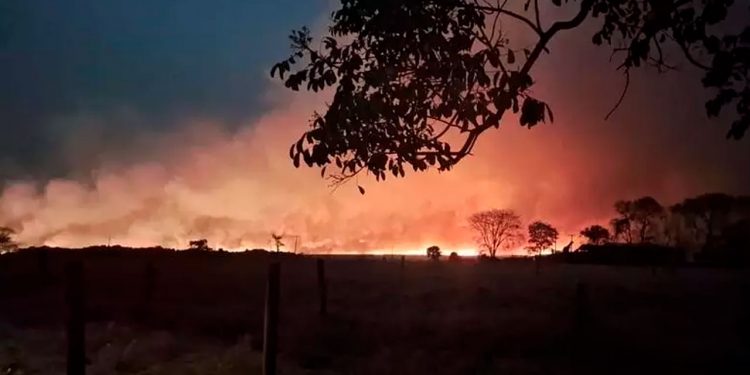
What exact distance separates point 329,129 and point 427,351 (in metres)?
12.0

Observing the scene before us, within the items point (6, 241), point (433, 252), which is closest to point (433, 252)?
point (433, 252)

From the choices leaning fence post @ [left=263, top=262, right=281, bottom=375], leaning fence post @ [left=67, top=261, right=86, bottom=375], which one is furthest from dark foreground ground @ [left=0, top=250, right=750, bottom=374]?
leaning fence post @ [left=263, top=262, right=281, bottom=375]

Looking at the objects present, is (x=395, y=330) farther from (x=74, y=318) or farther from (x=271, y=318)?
(x=74, y=318)

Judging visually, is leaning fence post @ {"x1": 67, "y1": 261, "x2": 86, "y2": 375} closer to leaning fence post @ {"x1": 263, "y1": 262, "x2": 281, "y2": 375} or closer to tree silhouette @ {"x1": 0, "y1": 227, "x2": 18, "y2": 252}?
leaning fence post @ {"x1": 263, "y1": 262, "x2": 281, "y2": 375}

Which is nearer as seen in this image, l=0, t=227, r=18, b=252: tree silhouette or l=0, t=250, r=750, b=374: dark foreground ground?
l=0, t=250, r=750, b=374: dark foreground ground

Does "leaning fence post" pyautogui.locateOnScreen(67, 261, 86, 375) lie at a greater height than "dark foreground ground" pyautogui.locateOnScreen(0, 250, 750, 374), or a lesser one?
greater

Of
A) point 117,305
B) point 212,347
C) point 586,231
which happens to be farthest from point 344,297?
point 586,231

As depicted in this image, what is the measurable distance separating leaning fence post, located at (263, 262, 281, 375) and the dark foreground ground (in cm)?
294

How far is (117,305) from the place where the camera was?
29.3 metres

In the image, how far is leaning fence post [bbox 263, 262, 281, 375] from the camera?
11695 millimetres

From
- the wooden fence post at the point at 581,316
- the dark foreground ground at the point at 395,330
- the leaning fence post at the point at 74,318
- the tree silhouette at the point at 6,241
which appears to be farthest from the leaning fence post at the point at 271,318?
the tree silhouette at the point at 6,241

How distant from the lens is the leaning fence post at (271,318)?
1170 centimetres

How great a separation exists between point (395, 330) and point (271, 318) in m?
12.2

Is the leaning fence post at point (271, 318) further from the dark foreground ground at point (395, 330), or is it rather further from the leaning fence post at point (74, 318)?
the dark foreground ground at point (395, 330)
